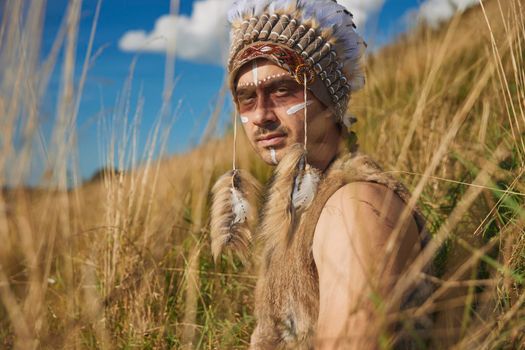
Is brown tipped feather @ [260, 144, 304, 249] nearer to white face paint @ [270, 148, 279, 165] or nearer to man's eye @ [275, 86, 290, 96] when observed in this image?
white face paint @ [270, 148, 279, 165]

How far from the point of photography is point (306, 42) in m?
2.11

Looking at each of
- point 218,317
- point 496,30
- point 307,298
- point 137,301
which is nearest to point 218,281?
point 218,317

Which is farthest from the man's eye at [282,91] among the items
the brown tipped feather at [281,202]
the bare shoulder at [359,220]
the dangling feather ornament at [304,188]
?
the bare shoulder at [359,220]

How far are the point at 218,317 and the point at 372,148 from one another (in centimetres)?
195

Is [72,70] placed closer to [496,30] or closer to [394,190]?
[394,190]

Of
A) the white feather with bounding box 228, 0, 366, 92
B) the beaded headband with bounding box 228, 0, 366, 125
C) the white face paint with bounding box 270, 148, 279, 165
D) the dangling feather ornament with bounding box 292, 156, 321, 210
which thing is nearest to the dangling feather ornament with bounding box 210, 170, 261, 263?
the white face paint with bounding box 270, 148, 279, 165

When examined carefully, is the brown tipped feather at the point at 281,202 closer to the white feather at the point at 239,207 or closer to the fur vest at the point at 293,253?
the fur vest at the point at 293,253

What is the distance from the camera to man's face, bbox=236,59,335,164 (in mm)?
2021

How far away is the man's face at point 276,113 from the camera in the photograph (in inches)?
79.6

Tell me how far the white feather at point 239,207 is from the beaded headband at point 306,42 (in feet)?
1.53

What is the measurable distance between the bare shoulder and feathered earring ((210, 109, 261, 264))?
464mm

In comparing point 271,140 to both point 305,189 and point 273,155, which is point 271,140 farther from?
point 305,189

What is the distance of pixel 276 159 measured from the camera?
6.70 ft

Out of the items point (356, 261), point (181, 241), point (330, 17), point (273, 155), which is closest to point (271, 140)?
point (273, 155)
